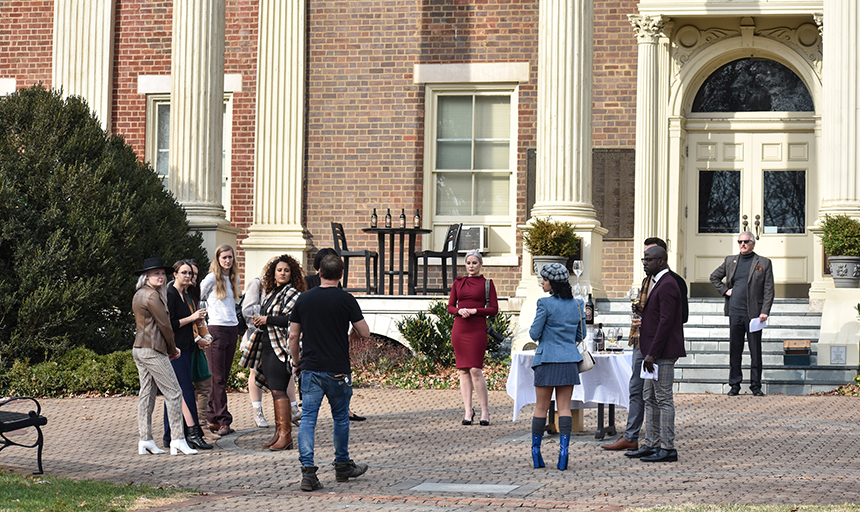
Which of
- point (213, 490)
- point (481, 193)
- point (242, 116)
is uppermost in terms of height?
point (242, 116)

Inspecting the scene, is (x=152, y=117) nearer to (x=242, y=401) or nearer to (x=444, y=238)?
(x=444, y=238)

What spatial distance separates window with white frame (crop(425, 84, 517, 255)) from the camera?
17.7m

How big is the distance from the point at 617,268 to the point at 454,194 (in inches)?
116

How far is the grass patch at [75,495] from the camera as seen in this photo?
6406 millimetres

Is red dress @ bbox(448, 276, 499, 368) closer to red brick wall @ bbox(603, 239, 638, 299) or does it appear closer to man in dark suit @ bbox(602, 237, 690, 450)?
man in dark suit @ bbox(602, 237, 690, 450)

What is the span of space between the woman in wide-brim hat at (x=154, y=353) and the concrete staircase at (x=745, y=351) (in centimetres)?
638

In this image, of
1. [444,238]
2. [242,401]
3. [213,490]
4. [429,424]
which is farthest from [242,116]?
[213,490]

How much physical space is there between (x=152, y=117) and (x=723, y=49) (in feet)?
31.5

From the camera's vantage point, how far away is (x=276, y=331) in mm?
8773

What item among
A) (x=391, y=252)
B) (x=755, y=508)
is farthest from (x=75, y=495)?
(x=391, y=252)

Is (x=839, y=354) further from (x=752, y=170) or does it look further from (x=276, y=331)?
(x=276, y=331)

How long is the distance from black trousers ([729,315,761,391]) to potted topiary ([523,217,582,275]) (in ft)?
7.61

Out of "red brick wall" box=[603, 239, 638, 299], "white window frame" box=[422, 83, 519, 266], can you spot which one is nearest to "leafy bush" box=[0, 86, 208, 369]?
"white window frame" box=[422, 83, 519, 266]

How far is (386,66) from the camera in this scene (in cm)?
1777
